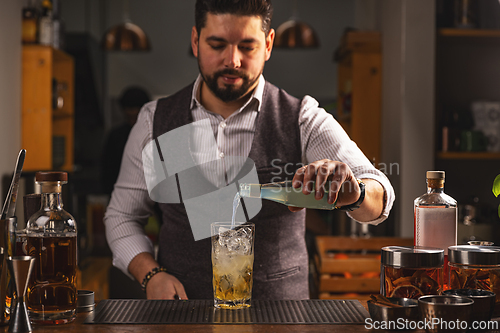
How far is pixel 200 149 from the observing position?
1645 millimetres

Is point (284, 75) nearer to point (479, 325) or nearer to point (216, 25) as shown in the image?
point (216, 25)

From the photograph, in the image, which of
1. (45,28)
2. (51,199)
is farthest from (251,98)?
(45,28)

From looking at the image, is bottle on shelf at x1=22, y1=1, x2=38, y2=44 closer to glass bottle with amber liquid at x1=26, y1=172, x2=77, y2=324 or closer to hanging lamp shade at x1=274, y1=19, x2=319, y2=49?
hanging lamp shade at x1=274, y1=19, x2=319, y2=49

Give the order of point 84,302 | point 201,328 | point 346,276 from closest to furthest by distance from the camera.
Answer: point 201,328 → point 84,302 → point 346,276

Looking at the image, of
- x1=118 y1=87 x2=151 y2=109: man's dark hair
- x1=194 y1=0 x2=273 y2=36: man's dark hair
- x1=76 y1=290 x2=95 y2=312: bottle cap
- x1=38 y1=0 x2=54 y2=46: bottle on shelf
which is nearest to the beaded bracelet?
x1=76 y1=290 x2=95 y2=312: bottle cap

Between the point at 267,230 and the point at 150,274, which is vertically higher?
the point at 267,230

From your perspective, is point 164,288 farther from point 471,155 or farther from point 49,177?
point 471,155

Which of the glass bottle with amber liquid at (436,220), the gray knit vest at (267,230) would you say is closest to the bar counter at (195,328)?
the glass bottle with amber liquid at (436,220)

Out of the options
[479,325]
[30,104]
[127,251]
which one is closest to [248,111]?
[127,251]

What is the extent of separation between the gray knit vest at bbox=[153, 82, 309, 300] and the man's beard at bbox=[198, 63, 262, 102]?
10 centimetres

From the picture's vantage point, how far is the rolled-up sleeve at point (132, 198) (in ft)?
5.29

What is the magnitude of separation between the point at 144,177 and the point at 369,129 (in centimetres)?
195

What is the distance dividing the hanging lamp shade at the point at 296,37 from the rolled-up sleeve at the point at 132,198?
2.67 metres

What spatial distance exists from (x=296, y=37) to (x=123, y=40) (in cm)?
141
